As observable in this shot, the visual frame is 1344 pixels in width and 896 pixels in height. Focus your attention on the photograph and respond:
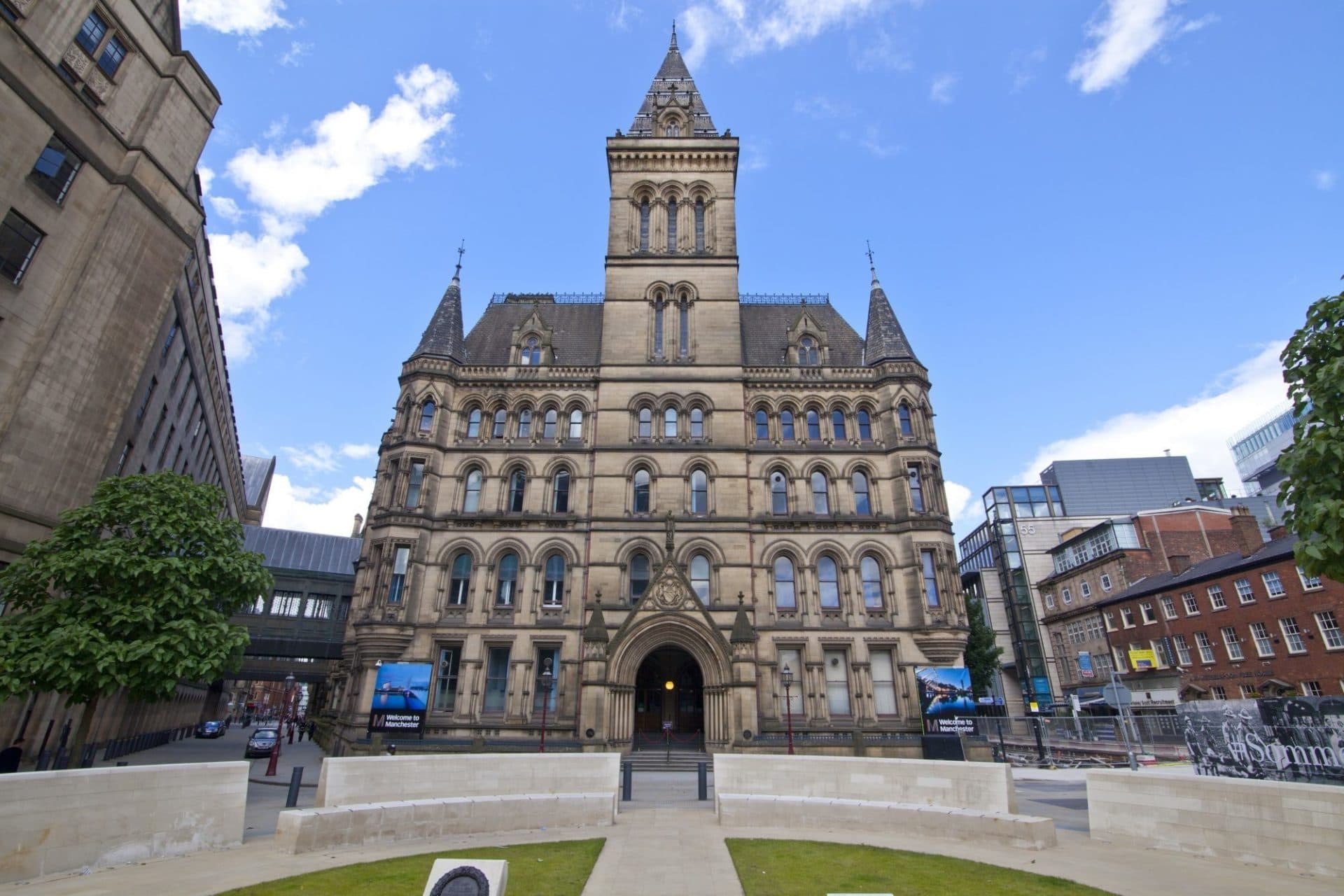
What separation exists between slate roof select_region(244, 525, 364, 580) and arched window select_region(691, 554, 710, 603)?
43.5 metres

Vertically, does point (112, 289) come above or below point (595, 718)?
above

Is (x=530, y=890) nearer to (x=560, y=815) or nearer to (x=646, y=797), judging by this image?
(x=560, y=815)

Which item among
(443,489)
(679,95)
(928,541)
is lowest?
(928,541)

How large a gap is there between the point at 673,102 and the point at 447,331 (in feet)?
68.3

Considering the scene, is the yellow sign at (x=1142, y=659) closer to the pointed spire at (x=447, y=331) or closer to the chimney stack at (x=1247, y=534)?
the chimney stack at (x=1247, y=534)

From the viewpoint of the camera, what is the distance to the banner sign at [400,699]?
25547mm

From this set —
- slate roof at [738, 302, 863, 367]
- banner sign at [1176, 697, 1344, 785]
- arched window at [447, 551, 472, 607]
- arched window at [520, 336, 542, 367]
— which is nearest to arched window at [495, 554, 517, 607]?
arched window at [447, 551, 472, 607]

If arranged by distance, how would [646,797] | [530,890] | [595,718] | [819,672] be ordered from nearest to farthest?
[530,890] < [646,797] < [595,718] < [819,672]

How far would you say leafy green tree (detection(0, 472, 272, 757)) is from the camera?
13352 mm

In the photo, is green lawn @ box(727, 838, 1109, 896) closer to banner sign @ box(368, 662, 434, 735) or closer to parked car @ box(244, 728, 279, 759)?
banner sign @ box(368, 662, 434, 735)

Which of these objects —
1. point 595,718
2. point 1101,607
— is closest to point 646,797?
point 595,718

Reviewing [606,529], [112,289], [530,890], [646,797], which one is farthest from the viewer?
[606,529]

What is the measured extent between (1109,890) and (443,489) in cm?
2824

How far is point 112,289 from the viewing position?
848 inches
